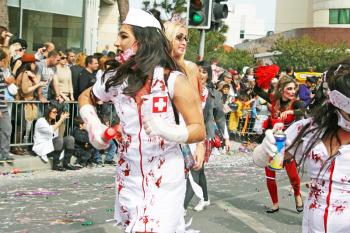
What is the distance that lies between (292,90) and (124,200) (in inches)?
162

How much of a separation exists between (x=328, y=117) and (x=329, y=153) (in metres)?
0.20

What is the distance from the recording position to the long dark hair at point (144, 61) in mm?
3695

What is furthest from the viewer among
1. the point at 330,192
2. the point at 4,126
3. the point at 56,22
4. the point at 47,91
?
the point at 56,22

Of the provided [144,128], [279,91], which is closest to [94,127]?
[144,128]

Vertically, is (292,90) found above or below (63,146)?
above

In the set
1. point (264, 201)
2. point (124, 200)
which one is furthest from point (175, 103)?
point (264, 201)

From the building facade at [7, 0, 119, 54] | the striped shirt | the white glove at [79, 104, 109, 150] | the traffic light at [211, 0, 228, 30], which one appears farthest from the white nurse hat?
the building facade at [7, 0, 119, 54]

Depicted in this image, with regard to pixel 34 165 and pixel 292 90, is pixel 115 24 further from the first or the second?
pixel 292 90

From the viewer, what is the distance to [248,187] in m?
9.71

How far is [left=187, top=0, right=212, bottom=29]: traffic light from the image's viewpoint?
11.5 meters

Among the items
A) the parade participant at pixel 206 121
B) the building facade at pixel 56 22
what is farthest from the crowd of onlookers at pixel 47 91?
the building facade at pixel 56 22

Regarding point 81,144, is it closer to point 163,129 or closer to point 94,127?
point 94,127

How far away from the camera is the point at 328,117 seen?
3.43m

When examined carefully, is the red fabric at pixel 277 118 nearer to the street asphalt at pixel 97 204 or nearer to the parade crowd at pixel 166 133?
the street asphalt at pixel 97 204
